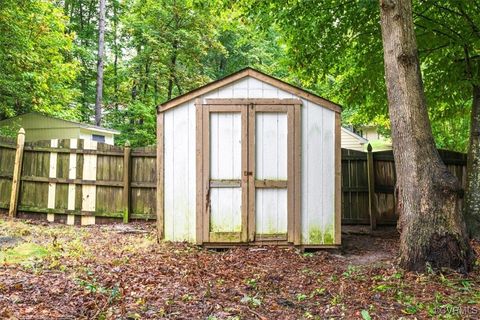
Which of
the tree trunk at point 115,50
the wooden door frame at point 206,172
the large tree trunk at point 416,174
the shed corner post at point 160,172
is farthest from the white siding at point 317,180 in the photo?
the tree trunk at point 115,50

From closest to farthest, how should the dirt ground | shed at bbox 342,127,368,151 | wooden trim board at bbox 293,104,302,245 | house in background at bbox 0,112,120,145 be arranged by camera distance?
the dirt ground → wooden trim board at bbox 293,104,302,245 → house in background at bbox 0,112,120,145 → shed at bbox 342,127,368,151

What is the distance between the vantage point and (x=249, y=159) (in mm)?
6207

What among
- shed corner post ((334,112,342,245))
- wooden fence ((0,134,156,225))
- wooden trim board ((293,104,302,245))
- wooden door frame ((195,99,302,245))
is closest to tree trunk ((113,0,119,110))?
wooden fence ((0,134,156,225))

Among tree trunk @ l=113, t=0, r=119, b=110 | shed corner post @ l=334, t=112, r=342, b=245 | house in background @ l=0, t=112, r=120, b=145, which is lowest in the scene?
shed corner post @ l=334, t=112, r=342, b=245

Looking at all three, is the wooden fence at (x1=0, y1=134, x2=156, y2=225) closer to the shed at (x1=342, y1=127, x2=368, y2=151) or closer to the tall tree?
the tall tree

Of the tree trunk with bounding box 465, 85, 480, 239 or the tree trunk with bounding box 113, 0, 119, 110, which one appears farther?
the tree trunk with bounding box 113, 0, 119, 110

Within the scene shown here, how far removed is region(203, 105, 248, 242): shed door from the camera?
245 inches

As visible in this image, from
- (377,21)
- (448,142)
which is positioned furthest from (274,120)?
(448,142)

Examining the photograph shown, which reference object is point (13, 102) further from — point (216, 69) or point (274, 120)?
point (216, 69)

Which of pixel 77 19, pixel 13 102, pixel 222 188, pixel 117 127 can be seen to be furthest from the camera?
pixel 77 19

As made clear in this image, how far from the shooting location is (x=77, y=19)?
22.2 metres

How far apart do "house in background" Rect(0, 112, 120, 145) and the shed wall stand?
9706 mm

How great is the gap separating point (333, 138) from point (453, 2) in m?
3.07

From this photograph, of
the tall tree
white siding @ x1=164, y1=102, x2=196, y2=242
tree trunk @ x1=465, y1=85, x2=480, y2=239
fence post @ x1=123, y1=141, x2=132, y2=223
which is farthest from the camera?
the tall tree
